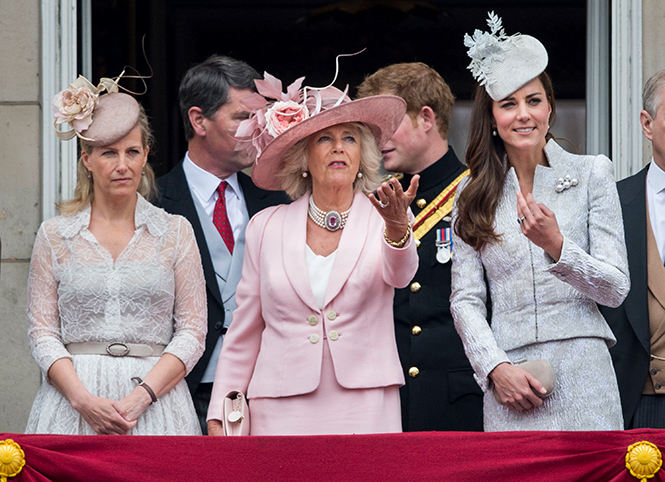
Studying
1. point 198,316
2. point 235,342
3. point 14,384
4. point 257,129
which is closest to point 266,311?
point 235,342

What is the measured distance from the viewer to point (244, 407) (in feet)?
10.2

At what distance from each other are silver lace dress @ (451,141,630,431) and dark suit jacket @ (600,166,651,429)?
1.14 ft

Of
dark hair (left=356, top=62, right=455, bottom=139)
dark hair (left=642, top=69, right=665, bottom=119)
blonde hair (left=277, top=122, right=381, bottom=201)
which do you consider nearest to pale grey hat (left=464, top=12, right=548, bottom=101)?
blonde hair (left=277, top=122, right=381, bottom=201)

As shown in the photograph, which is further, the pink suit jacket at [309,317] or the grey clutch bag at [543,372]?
the pink suit jacket at [309,317]

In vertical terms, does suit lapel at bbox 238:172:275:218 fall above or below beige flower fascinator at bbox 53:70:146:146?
below

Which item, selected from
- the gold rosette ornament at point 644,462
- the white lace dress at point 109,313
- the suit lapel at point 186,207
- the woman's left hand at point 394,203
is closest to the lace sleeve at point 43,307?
the white lace dress at point 109,313

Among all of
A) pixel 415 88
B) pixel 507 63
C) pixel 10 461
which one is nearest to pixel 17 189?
pixel 415 88

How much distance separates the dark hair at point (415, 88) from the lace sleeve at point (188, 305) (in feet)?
3.38

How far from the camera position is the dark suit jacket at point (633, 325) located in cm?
336

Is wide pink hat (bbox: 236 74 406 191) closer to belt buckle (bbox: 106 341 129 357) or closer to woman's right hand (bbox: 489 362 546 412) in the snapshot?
belt buckle (bbox: 106 341 129 357)

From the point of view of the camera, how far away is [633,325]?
339 centimetres

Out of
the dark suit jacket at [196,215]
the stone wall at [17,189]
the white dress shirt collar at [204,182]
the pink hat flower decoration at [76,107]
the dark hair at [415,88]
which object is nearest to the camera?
the pink hat flower decoration at [76,107]

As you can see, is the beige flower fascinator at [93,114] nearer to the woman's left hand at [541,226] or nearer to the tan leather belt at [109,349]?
the tan leather belt at [109,349]

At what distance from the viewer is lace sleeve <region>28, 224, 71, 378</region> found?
10.9 feet
